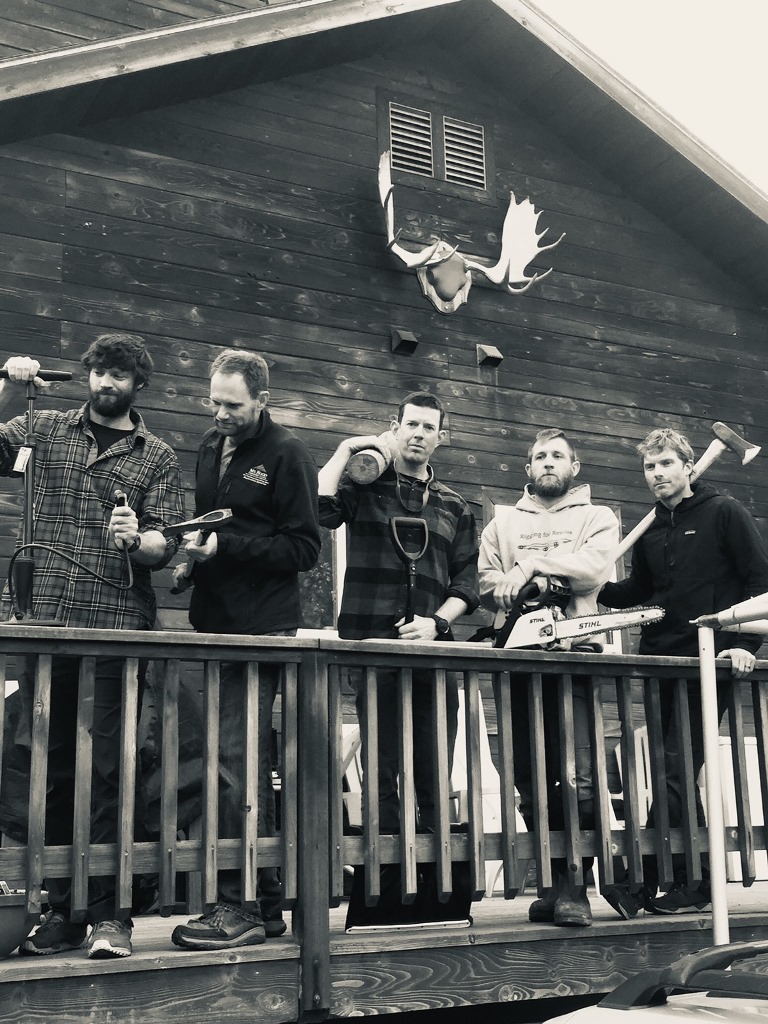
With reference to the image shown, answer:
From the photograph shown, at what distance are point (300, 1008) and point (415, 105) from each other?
6.58m

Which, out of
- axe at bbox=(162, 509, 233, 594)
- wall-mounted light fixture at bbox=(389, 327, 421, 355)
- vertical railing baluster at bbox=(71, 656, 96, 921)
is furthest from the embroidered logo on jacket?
wall-mounted light fixture at bbox=(389, 327, 421, 355)

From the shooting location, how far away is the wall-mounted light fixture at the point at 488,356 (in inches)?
321

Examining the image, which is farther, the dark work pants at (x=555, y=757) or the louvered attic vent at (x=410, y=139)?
the louvered attic vent at (x=410, y=139)

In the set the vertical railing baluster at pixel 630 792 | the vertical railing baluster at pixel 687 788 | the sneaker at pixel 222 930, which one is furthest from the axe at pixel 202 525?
the vertical railing baluster at pixel 687 788

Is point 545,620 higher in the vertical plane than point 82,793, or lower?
higher

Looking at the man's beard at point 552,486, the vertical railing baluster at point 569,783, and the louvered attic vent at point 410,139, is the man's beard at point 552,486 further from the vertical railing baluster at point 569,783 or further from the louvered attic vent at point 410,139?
the louvered attic vent at point 410,139

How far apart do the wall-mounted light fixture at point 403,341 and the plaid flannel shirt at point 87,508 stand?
3.99 metres

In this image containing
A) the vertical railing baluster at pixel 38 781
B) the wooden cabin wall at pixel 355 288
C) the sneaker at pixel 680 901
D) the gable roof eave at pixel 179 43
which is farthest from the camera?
the wooden cabin wall at pixel 355 288

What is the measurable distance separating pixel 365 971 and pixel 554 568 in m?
1.52

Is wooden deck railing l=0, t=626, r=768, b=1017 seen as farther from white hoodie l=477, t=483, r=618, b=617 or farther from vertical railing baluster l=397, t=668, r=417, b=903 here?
white hoodie l=477, t=483, r=618, b=617

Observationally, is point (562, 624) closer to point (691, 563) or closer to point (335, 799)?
point (691, 563)

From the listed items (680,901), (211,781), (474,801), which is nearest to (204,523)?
(211,781)

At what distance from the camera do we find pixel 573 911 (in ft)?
13.5

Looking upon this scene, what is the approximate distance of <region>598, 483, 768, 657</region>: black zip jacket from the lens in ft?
15.5
